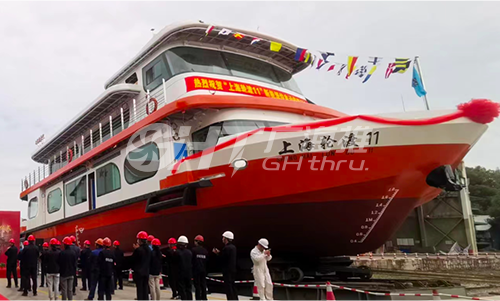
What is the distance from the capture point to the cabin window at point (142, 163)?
9797 mm

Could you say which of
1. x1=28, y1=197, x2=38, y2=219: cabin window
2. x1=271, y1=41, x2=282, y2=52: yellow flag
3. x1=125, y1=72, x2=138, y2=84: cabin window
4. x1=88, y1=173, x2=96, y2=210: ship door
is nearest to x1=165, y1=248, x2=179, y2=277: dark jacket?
x1=88, y1=173, x2=96, y2=210: ship door

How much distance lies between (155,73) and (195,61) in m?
1.43

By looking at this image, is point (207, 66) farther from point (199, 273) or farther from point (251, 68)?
point (199, 273)

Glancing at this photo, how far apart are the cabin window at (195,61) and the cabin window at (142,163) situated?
2.01 meters

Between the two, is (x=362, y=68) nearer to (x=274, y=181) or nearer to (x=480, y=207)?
(x=274, y=181)

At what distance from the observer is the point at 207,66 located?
1052 cm

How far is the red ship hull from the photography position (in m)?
7.18

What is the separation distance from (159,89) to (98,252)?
4.61m

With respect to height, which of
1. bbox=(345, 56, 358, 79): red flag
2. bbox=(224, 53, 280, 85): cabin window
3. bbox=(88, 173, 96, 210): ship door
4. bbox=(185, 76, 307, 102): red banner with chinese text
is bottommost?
bbox=(88, 173, 96, 210): ship door

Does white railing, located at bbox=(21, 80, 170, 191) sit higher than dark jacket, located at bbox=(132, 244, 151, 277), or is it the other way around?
white railing, located at bbox=(21, 80, 170, 191)

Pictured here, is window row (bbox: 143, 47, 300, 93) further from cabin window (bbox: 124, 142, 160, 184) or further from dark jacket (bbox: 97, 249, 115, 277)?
dark jacket (bbox: 97, 249, 115, 277)

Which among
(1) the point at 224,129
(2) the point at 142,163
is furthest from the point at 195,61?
(2) the point at 142,163

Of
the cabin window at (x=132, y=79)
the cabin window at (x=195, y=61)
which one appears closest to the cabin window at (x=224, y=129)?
the cabin window at (x=195, y=61)

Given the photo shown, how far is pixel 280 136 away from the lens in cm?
755
